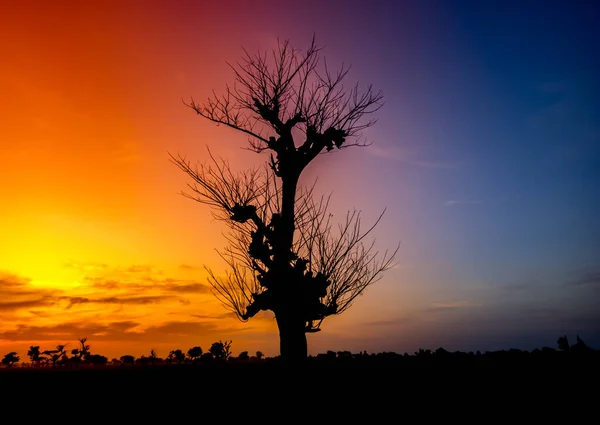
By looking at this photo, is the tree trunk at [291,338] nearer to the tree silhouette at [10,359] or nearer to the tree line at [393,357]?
the tree line at [393,357]

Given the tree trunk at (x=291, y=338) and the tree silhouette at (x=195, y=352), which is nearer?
the tree trunk at (x=291, y=338)

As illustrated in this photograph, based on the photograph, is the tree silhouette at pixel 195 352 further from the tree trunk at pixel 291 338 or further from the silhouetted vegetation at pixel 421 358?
the tree trunk at pixel 291 338

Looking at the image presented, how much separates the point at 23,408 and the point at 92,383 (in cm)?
372

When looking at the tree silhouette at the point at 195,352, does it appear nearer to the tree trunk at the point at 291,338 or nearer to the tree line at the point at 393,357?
the tree line at the point at 393,357

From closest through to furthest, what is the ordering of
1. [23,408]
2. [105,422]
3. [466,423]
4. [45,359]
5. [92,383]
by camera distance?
[466,423], [105,422], [23,408], [92,383], [45,359]

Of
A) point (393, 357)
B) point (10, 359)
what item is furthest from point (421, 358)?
point (10, 359)

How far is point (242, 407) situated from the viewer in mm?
10508

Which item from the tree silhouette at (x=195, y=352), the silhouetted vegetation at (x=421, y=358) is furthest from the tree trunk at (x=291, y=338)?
the tree silhouette at (x=195, y=352)

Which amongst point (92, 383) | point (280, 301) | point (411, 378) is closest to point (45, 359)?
point (92, 383)

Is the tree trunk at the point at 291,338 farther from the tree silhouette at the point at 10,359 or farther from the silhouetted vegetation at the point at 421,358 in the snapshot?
the tree silhouette at the point at 10,359

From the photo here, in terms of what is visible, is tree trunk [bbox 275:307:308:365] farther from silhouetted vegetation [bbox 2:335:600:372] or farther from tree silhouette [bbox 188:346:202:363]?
tree silhouette [bbox 188:346:202:363]

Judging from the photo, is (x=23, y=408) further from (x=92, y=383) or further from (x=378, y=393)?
(x=378, y=393)

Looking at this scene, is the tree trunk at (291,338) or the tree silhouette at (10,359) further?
the tree silhouette at (10,359)

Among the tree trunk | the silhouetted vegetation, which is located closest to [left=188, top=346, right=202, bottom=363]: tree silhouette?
the silhouetted vegetation
